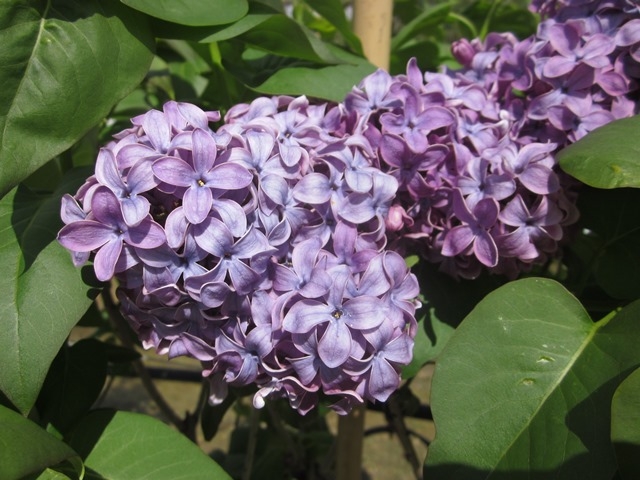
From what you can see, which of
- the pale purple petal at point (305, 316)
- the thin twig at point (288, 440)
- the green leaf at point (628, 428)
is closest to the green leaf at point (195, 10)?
the pale purple petal at point (305, 316)

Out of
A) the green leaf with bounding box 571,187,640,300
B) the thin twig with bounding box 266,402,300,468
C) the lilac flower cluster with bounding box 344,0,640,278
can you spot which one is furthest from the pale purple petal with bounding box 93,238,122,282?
the thin twig with bounding box 266,402,300,468

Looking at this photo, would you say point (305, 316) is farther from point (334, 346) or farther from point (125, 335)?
point (125, 335)

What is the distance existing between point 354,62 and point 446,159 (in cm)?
23

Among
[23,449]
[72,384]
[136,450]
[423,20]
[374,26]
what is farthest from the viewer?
[423,20]

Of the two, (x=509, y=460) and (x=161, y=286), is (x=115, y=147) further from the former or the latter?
(x=509, y=460)

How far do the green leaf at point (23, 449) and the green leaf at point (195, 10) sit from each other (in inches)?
13.8

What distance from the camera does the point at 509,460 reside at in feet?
1.91

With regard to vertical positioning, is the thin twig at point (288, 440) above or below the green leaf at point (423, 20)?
below

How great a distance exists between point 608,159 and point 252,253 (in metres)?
0.29

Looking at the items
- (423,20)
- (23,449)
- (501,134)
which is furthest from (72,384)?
(423,20)

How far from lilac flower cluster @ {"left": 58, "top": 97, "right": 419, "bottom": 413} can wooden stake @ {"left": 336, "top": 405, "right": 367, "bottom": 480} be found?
355 mm

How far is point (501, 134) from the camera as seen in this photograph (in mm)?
704

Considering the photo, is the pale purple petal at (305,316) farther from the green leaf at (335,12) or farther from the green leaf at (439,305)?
the green leaf at (335,12)

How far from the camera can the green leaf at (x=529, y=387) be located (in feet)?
1.89
